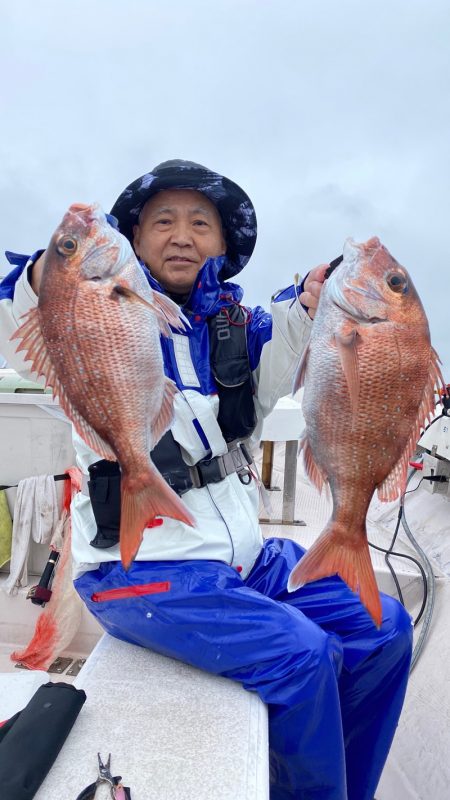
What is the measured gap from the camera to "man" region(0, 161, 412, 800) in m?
1.86

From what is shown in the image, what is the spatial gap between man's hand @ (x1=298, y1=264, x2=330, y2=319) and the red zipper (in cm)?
121

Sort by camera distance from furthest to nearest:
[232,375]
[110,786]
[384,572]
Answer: [384,572]
[232,375]
[110,786]

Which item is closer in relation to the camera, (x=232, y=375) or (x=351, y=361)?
(x=351, y=361)

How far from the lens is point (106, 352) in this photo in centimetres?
158

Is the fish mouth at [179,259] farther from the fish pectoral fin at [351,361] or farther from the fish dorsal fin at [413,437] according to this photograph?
the fish dorsal fin at [413,437]

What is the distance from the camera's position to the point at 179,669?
2043 mm

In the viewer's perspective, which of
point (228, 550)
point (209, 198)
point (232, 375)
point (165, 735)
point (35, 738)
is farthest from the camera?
point (209, 198)

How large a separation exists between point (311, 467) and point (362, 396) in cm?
33

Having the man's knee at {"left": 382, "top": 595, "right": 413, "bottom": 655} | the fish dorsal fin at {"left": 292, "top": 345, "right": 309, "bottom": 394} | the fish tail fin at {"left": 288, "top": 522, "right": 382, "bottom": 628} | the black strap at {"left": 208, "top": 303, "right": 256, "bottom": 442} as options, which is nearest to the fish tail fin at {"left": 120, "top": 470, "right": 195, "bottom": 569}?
the fish tail fin at {"left": 288, "top": 522, "right": 382, "bottom": 628}

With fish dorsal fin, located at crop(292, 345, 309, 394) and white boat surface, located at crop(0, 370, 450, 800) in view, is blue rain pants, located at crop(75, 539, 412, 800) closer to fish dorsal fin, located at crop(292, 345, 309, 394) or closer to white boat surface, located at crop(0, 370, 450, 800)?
white boat surface, located at crop(0, 370, 450, 800)

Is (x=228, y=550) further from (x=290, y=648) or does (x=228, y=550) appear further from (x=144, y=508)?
(x=144, y=508)

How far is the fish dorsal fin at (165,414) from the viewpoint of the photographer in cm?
170

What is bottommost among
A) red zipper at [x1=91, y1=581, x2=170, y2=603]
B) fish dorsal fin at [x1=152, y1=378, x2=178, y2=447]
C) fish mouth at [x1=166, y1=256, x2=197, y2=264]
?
red zipper at [x1=91, y1=581, x2=170, y2=603]

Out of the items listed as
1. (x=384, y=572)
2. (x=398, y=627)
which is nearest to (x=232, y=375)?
(x=398, y=627)
